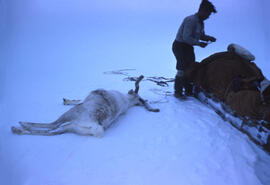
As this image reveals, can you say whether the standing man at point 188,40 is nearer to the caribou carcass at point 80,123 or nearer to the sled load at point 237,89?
the sled load at point 237,89

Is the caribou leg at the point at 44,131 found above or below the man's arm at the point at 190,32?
below

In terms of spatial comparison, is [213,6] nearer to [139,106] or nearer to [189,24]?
[189,24]

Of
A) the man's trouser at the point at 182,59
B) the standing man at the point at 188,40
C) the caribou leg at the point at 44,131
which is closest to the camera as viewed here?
the caribou leg at the point at 44,131

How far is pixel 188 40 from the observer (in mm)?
3223

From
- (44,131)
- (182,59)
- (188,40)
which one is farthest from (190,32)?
(44,131)

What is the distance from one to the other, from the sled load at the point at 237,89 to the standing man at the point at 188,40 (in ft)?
0.50

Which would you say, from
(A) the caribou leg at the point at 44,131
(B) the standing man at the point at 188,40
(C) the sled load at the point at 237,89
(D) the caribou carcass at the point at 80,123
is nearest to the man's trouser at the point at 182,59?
(B) the standing man at the point at 188,40

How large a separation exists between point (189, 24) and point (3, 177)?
3.08 metres

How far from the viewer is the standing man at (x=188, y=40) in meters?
3.16

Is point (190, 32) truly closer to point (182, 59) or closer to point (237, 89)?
point (182, 59)

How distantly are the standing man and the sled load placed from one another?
0.50 feet

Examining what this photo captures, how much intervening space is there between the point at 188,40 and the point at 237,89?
49.5 inches

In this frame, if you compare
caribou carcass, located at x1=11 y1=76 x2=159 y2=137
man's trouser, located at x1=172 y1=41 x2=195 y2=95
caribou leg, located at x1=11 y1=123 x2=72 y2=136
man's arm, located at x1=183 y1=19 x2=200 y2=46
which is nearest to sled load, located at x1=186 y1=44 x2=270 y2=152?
man's trouser, located at x1=172 y1=41 x2=195 y2=95

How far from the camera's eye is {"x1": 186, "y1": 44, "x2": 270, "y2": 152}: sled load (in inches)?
75.6
